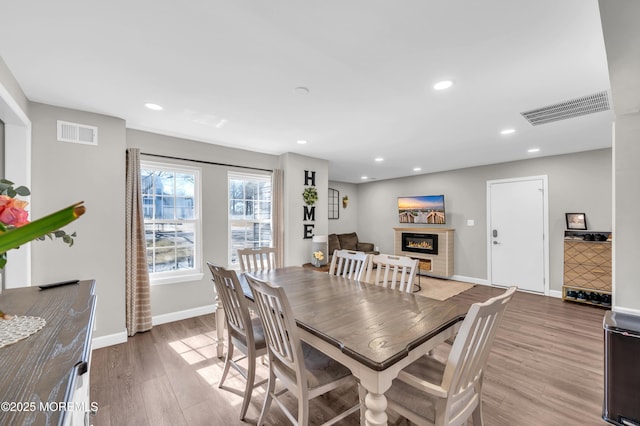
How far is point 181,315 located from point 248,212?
171 centimetres

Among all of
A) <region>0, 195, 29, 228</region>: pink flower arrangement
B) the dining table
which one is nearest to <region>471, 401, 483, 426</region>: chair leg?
the dining table

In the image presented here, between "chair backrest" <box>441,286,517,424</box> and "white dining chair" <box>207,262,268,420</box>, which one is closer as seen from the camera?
"chair backrest" <box>441,286,517,424</box>

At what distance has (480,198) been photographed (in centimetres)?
563

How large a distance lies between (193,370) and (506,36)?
3498 mm

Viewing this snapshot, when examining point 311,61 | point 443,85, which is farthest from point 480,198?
point 311,61

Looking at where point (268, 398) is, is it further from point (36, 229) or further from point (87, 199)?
point (87, 199)

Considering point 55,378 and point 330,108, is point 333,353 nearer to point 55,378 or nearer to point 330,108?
point 55,378

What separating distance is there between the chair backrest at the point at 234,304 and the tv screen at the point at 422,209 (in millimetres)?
5287

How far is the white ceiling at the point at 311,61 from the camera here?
1.47 m

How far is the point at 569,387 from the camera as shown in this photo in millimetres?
2250

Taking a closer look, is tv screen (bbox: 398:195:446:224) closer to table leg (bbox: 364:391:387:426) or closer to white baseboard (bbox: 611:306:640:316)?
white baseboard (bbox: 611:306:640:316)

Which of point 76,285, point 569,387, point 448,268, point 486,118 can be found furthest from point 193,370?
point 448,268

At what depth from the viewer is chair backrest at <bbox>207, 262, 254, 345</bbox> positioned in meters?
1.89

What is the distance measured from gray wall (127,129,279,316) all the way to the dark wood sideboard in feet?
7.57
